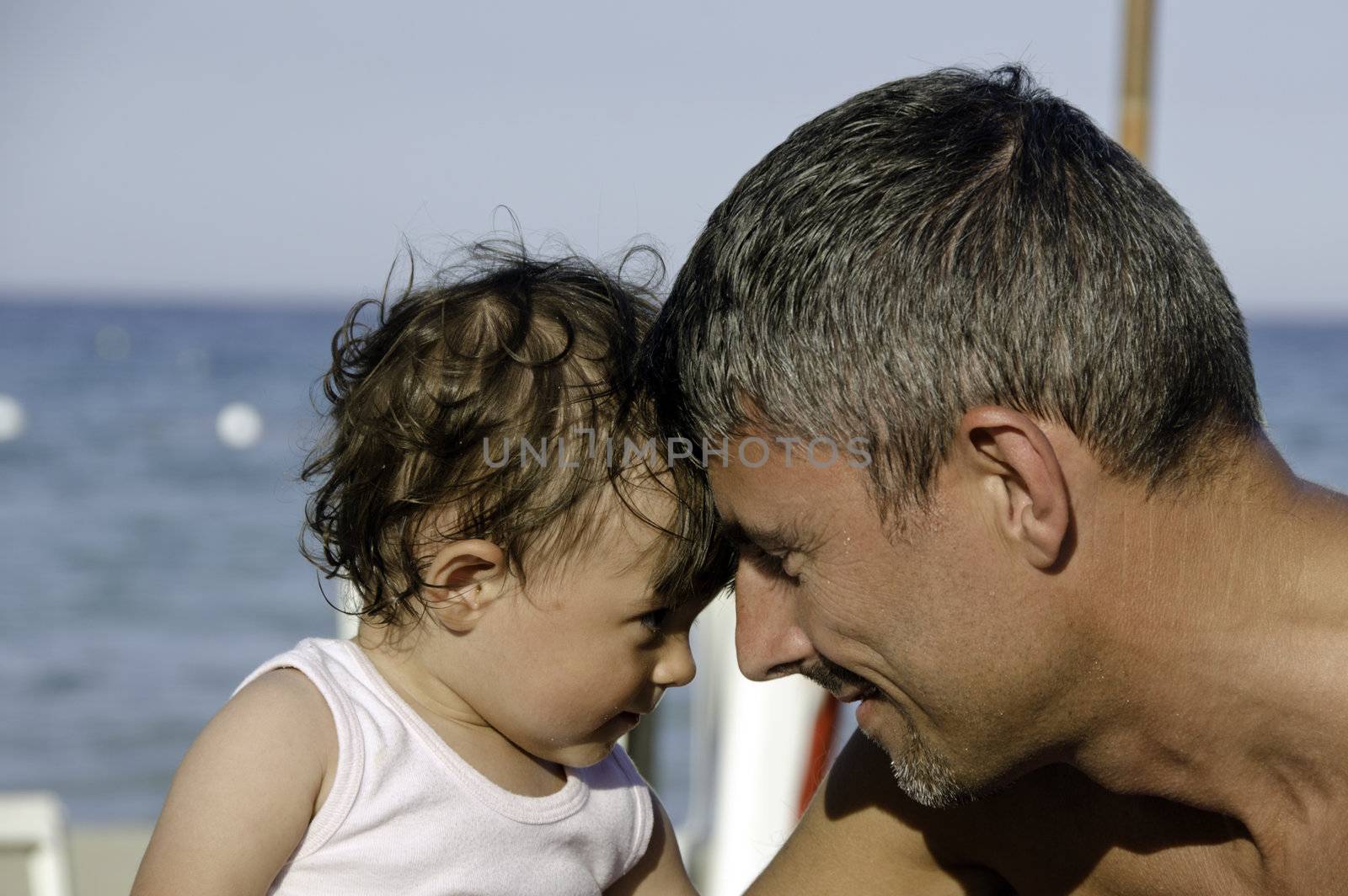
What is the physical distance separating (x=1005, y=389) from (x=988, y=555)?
212mm

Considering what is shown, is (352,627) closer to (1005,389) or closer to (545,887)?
(545,887)

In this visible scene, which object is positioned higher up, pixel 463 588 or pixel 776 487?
pixel 776 487

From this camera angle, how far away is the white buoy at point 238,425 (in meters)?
23.3

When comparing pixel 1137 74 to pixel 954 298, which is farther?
pixel 1137 74

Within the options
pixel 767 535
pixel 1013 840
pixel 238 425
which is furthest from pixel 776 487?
pixel 238 425

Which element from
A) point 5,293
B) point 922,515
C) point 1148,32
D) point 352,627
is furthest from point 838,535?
point 5,293

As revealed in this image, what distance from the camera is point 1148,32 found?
372 centimetres

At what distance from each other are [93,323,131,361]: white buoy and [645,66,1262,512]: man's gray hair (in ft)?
120

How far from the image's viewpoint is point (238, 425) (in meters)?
24.5

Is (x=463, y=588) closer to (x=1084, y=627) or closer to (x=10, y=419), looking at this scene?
(x=1084, y=627)

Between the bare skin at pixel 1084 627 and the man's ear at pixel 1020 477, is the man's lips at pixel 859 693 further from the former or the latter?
the man's ear at pixel 1020 477

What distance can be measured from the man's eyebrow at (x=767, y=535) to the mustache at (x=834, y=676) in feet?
0.62

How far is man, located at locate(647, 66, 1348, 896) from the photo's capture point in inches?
64.3

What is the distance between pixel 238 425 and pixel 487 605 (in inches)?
939
